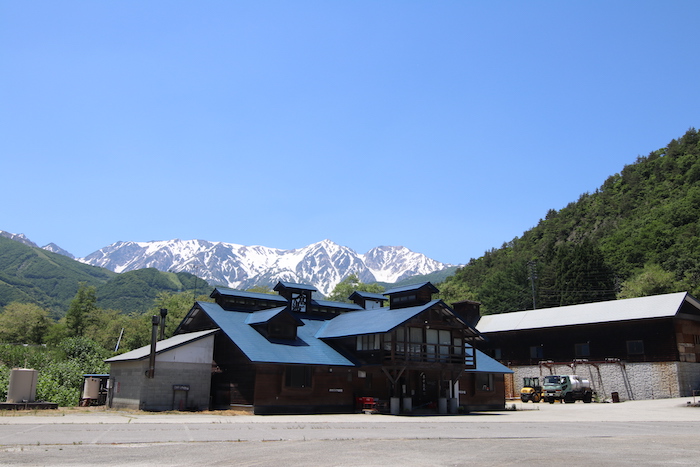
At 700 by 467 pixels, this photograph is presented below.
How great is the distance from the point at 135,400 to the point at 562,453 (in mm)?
27048

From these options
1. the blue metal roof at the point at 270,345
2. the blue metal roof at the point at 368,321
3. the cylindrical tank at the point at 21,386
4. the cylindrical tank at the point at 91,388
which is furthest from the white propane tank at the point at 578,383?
the cylindrical tank at the point at 21,386

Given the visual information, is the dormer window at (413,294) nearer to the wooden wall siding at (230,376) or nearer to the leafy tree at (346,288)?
the wooden wall siding at (230,376)

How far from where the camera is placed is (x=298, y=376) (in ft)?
119

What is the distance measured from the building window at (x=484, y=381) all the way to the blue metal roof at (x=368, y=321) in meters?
8.81

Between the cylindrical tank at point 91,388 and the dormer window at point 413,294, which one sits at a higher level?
the dormer window at point 413,294

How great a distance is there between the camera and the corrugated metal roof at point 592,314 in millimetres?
51656

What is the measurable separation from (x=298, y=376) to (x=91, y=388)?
16394mm

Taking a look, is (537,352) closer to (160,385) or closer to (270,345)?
(270,345)

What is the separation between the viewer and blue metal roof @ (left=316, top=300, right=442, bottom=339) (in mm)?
37688

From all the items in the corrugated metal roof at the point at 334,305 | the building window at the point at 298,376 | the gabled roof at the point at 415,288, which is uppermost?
the gabled roof at the point at 415,288

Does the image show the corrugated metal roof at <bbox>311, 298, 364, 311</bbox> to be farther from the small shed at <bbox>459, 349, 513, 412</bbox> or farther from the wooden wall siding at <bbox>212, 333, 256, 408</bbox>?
the wooden wall siding at <bbox>212, 333, 256, 408</bbox>

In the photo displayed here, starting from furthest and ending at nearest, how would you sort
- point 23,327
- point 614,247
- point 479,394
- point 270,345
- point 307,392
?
point 614,247
point 23,327
point 479,394
point 270,345
point 307,392

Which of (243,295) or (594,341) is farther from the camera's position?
(594,341)

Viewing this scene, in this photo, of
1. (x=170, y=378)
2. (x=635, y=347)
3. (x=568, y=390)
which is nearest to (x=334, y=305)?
(x=170, y=378)
